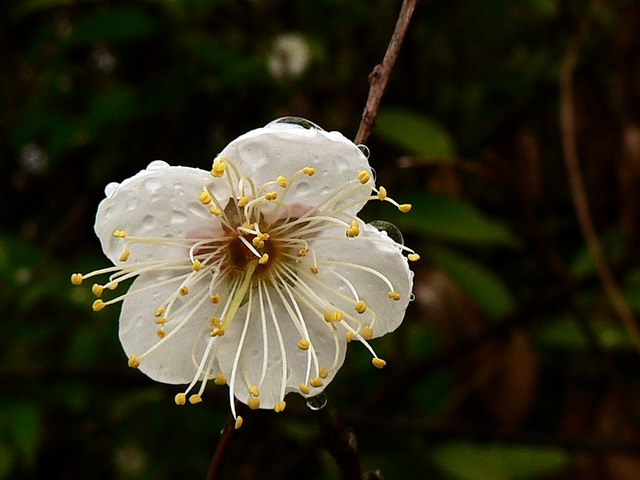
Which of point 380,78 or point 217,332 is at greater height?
point 380,78

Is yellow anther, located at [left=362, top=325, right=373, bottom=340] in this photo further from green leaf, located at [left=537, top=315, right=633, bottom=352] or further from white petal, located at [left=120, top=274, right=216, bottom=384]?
green leaf, located at [left=537, top=315, right=633, bottom=352]

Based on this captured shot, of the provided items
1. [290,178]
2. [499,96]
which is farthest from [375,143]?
[290,178]

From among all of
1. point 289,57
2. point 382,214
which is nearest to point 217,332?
point 382,214

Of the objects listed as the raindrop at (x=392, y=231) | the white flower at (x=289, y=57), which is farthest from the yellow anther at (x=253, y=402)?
the white flower at (x=289, y=57)

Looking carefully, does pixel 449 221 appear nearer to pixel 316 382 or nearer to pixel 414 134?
pixel 414 134

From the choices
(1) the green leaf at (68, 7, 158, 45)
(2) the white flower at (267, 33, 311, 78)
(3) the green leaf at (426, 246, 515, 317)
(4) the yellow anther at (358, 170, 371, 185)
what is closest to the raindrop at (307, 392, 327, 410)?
(4) the yellow anther at (358, 170, 371, 185)
